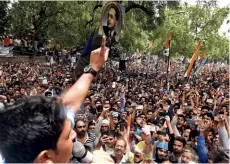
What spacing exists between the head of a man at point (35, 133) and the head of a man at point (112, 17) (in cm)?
193

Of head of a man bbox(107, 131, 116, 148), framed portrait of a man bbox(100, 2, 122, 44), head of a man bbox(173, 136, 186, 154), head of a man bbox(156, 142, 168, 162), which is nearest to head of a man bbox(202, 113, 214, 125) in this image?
head of a man bbox(173, 136, 186, 154)

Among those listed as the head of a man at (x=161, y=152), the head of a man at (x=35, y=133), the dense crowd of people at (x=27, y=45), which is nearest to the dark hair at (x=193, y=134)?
the head of a man at (x=161, y=152)

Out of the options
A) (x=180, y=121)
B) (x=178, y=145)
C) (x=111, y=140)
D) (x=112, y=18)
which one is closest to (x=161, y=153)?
(x=178, y=145)

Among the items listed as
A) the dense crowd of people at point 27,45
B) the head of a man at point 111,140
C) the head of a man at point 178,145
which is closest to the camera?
the head of a man at point 178,145

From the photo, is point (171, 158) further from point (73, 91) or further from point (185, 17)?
point (185, 17)

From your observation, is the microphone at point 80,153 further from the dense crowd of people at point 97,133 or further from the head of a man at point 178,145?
the head of a man at point 178,145

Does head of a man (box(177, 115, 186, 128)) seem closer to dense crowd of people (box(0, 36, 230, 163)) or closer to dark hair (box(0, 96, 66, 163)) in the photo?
dense crowd of people (box(0, 36, 230, 163))

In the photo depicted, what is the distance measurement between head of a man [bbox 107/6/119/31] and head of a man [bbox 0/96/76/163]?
1.93 m

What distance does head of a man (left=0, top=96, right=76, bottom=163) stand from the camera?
1.05 m

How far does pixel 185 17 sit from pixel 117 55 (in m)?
9.21

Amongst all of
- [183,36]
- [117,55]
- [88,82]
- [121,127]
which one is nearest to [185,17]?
[183,36]

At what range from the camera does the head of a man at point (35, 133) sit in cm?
105

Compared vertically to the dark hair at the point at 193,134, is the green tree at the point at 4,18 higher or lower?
higher

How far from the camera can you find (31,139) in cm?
105
